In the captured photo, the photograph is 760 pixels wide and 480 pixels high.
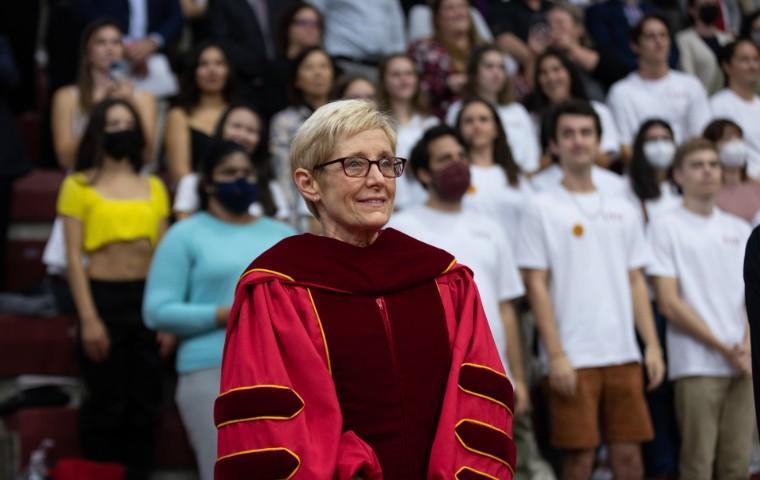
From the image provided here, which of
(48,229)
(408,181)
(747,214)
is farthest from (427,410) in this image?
(48,229)

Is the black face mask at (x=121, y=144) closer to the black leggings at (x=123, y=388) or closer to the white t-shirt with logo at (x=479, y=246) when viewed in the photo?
the black leggings at (x=123, y=388)

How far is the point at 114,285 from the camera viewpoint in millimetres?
6902

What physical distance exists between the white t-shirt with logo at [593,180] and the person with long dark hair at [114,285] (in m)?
2.32

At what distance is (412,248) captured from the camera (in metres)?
3.82

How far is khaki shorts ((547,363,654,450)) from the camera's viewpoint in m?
6.67

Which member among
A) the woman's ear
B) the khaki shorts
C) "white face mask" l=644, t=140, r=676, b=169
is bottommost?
the khaki shorts

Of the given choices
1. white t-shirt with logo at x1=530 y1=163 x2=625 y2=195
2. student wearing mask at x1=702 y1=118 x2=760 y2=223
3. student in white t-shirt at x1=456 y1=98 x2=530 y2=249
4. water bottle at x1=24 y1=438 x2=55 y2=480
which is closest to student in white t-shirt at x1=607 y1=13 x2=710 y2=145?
student wearing mask at x1=702 y1=118 x2=760 y2=223

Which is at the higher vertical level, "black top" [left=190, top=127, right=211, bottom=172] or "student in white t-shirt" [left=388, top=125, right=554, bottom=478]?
"black top" [left=190, top=127, right=211, bottom=172]

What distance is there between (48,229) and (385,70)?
2536 millimetres

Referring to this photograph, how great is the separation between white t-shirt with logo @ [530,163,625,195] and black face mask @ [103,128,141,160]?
2450 millimetres

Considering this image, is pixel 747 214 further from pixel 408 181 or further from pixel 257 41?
pixel 257 41

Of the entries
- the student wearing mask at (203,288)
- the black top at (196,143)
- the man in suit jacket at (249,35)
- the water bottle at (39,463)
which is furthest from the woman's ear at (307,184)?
the man in suit jacket at (249,35)

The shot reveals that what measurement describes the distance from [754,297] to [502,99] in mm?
5058

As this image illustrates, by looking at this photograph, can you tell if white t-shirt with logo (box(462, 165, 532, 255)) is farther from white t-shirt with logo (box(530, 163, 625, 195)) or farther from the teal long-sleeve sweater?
the teal long-sleeve sweater
